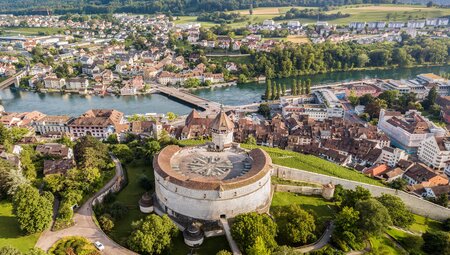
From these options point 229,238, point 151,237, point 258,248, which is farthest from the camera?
point 229,238

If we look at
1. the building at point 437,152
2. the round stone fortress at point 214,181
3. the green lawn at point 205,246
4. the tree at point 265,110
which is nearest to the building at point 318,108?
the tree at point 265,110

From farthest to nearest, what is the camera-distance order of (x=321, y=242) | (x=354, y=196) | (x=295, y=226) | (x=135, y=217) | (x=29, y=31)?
(x=29, y=31)
(x=354, y=196)
(x=135, y=217)
(x=321, y=242)
(x=295, y=226)

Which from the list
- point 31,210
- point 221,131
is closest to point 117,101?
point 221,131

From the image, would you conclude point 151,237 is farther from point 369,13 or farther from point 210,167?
point 369,13

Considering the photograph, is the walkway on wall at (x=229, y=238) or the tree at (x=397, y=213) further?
the tree at (x=397, y=213)

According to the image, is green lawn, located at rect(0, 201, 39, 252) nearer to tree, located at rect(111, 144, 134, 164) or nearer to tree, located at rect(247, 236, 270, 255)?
tree, located at rect(111, 144, 134, 164)

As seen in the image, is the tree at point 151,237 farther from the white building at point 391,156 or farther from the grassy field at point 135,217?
the white building at point 391,156

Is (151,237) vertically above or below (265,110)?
above
